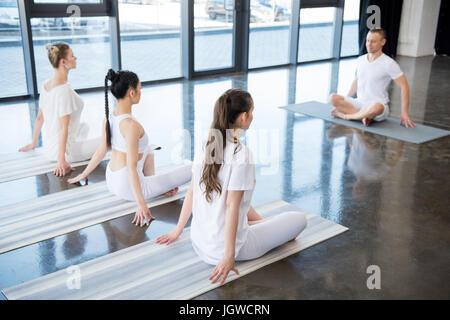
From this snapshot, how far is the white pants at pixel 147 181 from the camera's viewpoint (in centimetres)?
271

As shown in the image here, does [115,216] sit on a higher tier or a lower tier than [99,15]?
lower

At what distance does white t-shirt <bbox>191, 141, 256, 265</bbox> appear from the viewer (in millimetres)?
1911

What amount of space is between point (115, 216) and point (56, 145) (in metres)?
1.02

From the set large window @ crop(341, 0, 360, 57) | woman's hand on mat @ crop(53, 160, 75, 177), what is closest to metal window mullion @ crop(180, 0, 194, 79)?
large window @ crop(341, 0, 360, 57)

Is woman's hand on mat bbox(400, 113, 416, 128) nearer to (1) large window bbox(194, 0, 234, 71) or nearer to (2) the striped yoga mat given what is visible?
(2) the striped yoga mat

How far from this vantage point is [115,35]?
549 centimetres

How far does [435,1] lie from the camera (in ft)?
27.4

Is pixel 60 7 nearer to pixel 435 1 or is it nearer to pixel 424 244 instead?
pixel 424 244

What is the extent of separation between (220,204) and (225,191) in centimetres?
6

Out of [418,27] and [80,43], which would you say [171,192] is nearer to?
[80,43]

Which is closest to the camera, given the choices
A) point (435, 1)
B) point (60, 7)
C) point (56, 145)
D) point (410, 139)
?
point (56, 145)

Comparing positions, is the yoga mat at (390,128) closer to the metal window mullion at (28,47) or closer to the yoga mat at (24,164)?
the yoga mat at (24,164)
